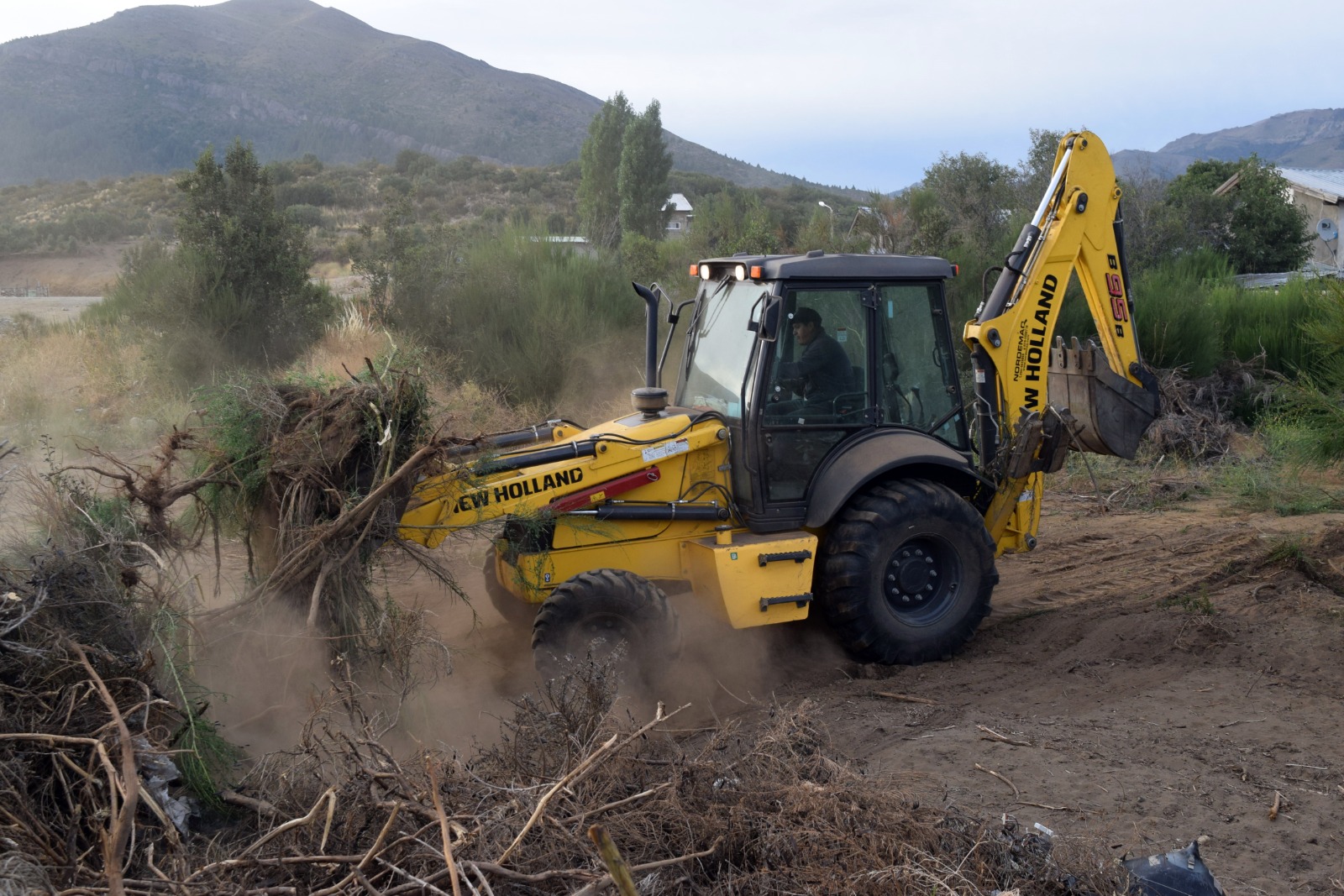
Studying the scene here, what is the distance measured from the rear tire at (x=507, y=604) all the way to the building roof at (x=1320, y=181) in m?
31.1

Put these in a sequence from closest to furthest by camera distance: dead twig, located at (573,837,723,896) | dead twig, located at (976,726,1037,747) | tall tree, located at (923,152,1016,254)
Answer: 1. dead twig, located at (573,837,723,896)
2. dead twig, located at (976,726,1037,747)
3. tall tree, located at (923,152,1016,254)

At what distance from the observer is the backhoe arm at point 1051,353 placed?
637 cm

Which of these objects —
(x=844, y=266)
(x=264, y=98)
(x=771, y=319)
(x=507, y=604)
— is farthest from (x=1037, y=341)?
(x=264, y=98)

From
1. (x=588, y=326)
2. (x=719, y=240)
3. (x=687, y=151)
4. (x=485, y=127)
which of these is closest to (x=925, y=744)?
(x=588, y=326)

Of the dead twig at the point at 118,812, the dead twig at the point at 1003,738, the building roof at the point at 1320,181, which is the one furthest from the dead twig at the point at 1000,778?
the building roof at the point at 1320,181

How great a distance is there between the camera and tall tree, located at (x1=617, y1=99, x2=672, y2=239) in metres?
36.8

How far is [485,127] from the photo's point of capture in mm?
90500

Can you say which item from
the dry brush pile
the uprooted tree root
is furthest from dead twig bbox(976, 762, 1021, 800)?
the uprooted tree root

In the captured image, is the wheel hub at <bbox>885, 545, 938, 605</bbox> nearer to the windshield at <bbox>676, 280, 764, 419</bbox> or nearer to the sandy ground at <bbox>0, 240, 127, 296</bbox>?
the windshield at <bbox>676, 280, 764, 419</bbox>

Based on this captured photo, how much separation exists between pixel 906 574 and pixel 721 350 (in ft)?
5.44

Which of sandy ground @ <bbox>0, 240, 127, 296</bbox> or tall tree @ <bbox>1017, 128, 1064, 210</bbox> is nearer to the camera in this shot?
tall tree @ <bbox>1017, 128, 1064, 210</bbox>

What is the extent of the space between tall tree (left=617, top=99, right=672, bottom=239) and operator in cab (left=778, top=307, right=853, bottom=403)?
3126cm

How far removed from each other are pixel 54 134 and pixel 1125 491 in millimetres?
76319

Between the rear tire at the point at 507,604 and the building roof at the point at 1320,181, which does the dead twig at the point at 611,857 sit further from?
the building roof at the point at 1320,181
